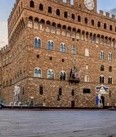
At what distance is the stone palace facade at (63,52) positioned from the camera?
120 feet

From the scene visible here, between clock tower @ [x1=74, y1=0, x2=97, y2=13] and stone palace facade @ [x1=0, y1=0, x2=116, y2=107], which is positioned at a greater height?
clock tower @ [x1=74, y1=0, x2=97, y2=13]

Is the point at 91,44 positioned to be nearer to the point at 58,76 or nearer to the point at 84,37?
the point at 84,37

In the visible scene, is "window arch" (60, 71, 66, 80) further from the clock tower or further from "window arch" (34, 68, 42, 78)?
the clock tower

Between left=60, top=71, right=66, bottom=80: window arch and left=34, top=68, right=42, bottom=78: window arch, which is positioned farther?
left=60, top=71, right=66, bottom=80: window arch

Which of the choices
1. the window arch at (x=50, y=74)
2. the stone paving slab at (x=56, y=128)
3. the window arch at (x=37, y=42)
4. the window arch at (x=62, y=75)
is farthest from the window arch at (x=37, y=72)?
the stone paving slab at (x=56, y=128)

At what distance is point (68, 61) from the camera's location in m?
40.2

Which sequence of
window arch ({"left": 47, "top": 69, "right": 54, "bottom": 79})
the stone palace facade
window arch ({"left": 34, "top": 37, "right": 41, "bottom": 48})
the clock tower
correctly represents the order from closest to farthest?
the stone palace facade
window arch ({"left": 34, "top": 37, "right": 41, "bottom": 48})
window arch ({"left": 47, "top": 69, "right": 54, "bottom": 79})
the clock tower

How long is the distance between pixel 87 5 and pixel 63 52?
10.3 m

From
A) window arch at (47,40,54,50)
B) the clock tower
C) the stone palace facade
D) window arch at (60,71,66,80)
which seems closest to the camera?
the stone palace facade

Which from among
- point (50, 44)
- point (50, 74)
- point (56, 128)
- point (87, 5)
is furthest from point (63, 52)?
point (56, 128)

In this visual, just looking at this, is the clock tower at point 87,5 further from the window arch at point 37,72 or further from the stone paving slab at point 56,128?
the stone paving slab at point 56,128

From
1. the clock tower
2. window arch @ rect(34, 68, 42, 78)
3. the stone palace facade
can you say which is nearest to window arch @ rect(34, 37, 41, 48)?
the stone palace facade

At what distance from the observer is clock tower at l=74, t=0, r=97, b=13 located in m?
42.8

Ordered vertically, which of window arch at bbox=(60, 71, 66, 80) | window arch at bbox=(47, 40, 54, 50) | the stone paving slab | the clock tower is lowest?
the stone paving slab
